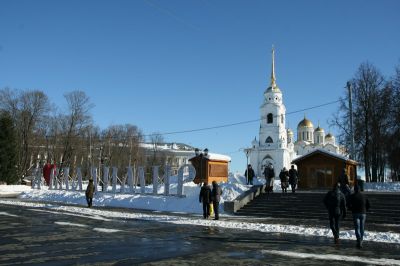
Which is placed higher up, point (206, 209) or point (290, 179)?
point (290, 179)

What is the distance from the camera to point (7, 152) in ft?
172

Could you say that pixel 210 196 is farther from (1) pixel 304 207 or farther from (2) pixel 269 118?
(2) pixel 269 118

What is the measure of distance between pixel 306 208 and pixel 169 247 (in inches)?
476

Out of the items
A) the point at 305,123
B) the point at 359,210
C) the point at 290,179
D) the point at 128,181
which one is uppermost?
the point at 305,123

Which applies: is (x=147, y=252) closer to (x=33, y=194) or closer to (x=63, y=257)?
(x=63, y=257)

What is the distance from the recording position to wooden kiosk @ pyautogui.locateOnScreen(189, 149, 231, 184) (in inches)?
1119

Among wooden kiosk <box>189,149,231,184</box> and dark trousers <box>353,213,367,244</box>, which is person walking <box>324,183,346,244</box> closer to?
dark trousers <box>353,213,367,244</box>

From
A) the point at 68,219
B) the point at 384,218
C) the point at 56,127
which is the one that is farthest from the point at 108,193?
the point at 56,127

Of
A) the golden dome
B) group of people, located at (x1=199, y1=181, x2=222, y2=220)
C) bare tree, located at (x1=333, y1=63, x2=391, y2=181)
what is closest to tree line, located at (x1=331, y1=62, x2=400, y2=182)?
bare tree, located at (x1=333, y1=63, x2=391, y2=181)

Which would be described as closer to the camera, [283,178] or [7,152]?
[283,178]

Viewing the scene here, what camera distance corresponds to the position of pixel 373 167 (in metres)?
45.9

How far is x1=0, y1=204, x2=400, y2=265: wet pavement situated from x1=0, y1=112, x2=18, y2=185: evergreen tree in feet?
127

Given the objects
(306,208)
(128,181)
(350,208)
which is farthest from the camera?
(128,181)

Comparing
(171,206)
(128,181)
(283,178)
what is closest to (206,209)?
(171,206)
